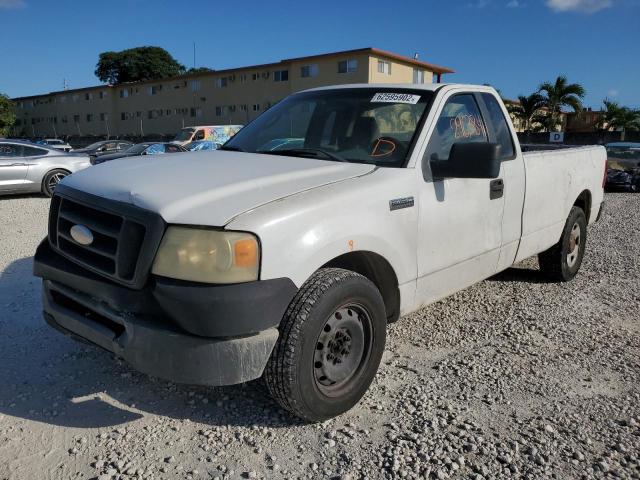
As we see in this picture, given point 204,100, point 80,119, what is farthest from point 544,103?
point 80,119

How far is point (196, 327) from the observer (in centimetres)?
237

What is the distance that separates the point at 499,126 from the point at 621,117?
3718 centimetres

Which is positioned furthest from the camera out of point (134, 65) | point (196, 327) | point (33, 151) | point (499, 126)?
point (134, 65)

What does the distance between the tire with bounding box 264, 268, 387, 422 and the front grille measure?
0.72m

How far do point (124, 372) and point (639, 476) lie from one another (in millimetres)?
2890

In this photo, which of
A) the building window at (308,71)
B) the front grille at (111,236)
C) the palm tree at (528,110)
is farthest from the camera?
the building window at (308,71)

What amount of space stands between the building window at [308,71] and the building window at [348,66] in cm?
233

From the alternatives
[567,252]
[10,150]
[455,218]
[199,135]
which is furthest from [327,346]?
[199,135]

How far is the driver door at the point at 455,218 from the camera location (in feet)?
11.0

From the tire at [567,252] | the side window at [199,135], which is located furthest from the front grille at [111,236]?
the side window at [199,135]

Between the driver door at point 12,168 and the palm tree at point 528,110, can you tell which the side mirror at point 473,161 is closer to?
the driver door at point 12,168

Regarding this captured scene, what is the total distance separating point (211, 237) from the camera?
2.39 metres

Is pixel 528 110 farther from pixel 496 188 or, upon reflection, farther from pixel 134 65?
pixel 134 65

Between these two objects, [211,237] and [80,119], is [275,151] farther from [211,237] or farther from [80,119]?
[80,119]
